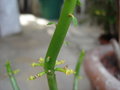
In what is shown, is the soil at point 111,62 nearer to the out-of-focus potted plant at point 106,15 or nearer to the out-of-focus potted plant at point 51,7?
the out-of-focus potted plant at point 106,15

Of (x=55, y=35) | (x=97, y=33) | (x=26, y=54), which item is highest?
(x=55, y=35)

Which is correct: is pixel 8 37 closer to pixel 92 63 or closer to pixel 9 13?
pixel 9 13

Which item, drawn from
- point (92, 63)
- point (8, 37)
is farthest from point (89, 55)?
point (8, 37)

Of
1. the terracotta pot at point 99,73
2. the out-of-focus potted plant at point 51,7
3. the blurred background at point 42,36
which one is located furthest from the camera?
the out-of-focus potted plant at point 51,7

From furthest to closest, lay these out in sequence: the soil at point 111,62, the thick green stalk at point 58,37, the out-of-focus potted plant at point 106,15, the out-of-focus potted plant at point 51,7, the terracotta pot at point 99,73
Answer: the out-of-focus potted plant at point 51,7 → the out-of-focus potted plant at point 106,15 → the soil at point 111,62 → the terracotta pot at point 99,73 → the thick green stalk at point 58,37

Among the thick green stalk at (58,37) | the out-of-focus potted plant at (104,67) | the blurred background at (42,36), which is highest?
the thick green stalk at (58,37)

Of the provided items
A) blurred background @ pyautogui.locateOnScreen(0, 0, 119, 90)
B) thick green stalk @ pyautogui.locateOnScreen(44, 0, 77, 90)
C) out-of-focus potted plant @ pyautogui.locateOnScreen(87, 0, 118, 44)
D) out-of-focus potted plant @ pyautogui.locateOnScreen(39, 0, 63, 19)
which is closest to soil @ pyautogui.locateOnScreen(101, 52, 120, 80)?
blurred background @ pyautogui.locateOnScreen(0, 0, 119, 90)

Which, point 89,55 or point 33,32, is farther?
point 33,32

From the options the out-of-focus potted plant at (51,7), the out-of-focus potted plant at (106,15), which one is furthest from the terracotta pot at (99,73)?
the out-of-focus potted plant at (51,7)
